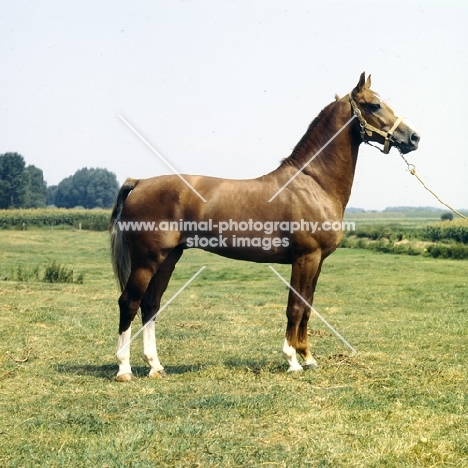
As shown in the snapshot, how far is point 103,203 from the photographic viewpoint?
363ft

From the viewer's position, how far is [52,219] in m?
55.4

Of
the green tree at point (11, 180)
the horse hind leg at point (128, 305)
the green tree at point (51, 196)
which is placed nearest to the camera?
the horse hind leg at point (128, 305)

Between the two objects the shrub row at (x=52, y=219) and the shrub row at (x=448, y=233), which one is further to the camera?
the shrub row at (x=52, y=219)

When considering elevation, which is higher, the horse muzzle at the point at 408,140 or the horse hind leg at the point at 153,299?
the horse muzzle at the point at 408,140

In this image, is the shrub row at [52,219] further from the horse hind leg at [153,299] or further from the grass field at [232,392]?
the horse hind leg at [153,299]

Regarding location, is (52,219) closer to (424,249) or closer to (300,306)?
(424,249)

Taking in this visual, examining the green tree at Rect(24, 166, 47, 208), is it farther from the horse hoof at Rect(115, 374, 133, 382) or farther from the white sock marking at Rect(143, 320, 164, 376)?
the horse hoof at Rect(115, 374, 133, 382)

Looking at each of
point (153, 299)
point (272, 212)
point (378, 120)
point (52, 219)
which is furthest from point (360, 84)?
point (52, 219)

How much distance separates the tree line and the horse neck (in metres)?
81.1

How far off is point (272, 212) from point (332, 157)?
97cm

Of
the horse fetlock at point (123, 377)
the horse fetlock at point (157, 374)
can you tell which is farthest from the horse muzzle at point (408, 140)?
the horse fetlock at point (123, 377)

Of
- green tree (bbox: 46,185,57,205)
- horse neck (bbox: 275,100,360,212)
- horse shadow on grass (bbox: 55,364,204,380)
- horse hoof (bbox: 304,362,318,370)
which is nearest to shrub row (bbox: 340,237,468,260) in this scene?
horse neck (bbox: 275,100,360,212)

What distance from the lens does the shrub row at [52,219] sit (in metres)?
50.9

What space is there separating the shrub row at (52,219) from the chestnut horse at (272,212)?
1725 inches
